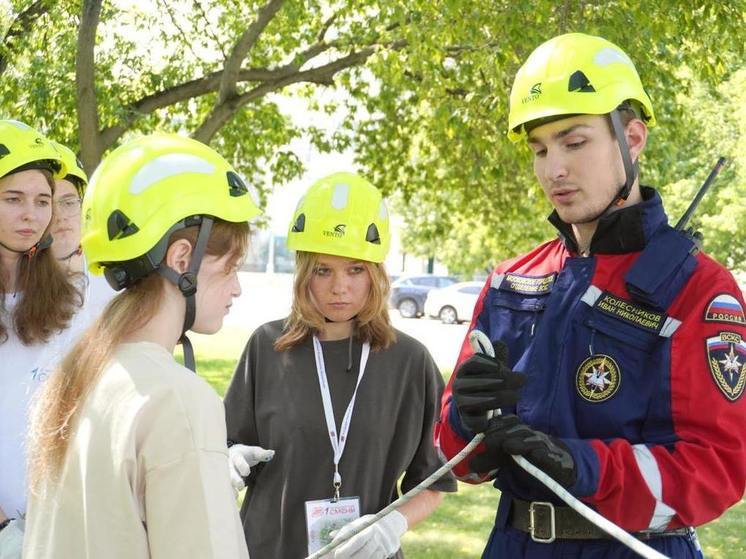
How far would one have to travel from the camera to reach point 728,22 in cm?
826

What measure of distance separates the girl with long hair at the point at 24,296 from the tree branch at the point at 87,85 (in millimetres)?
4889

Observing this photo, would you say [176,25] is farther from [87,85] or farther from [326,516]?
[326,516]

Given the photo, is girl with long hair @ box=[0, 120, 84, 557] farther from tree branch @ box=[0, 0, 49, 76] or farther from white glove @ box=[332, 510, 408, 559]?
tree branch @ box=[0, 0, 49, 76]

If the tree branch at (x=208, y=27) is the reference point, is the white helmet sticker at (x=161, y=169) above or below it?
below

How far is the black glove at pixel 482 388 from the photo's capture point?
90.2 inches

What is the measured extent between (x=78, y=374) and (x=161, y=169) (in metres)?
0.51

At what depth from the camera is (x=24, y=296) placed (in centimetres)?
359

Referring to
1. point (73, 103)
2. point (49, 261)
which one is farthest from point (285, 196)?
point (49, 261)

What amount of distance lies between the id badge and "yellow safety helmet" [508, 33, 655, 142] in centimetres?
146

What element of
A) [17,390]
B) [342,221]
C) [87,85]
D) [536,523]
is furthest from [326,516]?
[87,85]

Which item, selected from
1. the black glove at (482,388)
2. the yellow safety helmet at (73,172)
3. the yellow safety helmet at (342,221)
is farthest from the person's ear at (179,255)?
the yellow safety helmet at (73,172)

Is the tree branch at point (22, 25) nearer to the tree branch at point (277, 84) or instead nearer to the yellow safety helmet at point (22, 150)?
the tree branch at point (277, 84)

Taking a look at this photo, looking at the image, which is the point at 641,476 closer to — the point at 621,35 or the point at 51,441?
the point at 51,441

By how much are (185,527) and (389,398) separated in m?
1.62
